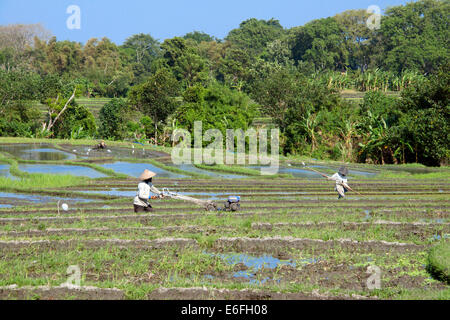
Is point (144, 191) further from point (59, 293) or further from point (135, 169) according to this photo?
point (135, 169)

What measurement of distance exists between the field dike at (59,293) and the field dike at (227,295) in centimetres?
46

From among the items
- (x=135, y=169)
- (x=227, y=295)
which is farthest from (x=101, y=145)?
(x=227, y=295)

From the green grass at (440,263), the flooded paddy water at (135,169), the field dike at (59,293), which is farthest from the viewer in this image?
the flooded paddy water at (135,169)

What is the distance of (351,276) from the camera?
7117 millimetres

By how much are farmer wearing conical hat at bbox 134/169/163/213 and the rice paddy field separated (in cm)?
18

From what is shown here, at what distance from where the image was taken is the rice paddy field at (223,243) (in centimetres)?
632

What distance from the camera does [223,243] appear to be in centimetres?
856

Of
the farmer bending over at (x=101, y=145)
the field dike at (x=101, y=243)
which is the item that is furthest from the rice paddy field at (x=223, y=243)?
the farmer bending over at (x=101, y=145)

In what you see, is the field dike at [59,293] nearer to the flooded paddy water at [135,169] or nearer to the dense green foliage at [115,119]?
the flooded paddy water at [135,169]

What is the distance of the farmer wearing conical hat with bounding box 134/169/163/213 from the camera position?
9773 mm

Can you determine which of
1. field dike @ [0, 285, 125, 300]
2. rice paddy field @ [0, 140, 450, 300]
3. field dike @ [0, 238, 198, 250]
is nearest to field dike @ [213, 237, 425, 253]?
rice paddy field @ [0, 140, 450, 300]
